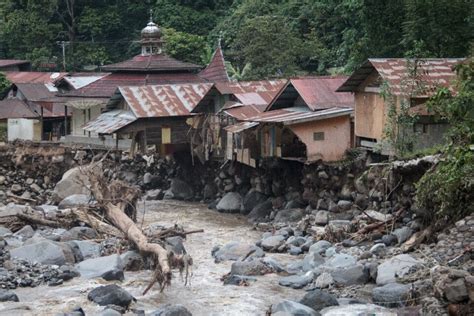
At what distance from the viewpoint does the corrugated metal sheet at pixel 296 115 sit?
89.1 feet

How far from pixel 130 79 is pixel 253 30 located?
657 cm

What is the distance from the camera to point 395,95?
25.1 meters

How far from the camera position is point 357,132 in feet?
89.7

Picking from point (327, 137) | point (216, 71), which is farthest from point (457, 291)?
point (216, 71)

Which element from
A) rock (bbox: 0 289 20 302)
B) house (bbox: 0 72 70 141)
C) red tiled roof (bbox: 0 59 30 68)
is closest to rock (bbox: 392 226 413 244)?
rock (bbox: 0 289 20 302)

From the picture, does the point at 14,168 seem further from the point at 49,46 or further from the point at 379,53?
the point at 49,46

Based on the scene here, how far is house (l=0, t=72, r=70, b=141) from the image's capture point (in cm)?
4281

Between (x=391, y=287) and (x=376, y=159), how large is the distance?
29.2ft

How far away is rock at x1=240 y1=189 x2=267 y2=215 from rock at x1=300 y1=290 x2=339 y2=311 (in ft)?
40.8

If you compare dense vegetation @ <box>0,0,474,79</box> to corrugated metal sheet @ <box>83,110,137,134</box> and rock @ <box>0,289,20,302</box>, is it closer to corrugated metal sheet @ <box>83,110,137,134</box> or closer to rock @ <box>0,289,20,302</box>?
corrugated metal sheet @ <box>83,110,137,134</box>

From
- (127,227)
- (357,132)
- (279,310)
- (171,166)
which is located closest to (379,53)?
(357,132)

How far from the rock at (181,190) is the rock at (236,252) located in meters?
11.3

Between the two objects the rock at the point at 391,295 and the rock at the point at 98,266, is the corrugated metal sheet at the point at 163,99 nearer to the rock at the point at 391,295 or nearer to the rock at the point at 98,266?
the rock at the point at 98,266

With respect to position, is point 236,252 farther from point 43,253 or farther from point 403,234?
point 43,253
